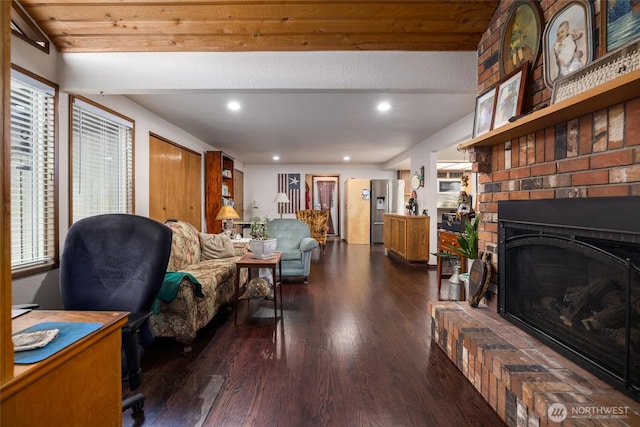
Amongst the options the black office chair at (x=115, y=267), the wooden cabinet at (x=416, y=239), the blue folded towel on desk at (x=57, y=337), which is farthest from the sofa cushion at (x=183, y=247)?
the wooden cabinet at (x=416, y=239)

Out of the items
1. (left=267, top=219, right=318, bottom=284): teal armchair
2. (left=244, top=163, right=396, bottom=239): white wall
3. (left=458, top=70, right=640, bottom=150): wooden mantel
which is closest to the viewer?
(left=458, top=70, right=640, bottom=150): wooden mantel

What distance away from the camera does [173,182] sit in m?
4.16

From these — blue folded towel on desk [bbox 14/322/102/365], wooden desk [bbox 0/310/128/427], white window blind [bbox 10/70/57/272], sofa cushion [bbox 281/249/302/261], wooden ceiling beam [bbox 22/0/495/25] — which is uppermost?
wooden ceiling beam [bbox 22/0/495/25]

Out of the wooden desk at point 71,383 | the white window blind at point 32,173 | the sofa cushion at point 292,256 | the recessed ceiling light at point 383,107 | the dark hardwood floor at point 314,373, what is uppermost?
the recessed ceiling light at point 383,107

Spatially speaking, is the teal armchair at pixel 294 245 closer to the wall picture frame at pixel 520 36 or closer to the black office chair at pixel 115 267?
the black office chair at pixel 115 267

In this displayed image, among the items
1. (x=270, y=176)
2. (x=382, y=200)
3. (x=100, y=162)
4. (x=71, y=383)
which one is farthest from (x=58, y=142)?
(x=382, y=200)

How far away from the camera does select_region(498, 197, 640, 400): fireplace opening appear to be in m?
1.23

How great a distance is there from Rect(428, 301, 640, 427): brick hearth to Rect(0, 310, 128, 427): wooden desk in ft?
5.40

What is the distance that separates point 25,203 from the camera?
2.12 metres

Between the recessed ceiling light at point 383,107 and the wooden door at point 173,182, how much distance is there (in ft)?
9.31

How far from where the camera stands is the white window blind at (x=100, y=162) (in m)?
2.57

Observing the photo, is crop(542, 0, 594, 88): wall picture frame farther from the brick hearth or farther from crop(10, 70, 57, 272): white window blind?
crop(10, 70, 57, 272): white window blind

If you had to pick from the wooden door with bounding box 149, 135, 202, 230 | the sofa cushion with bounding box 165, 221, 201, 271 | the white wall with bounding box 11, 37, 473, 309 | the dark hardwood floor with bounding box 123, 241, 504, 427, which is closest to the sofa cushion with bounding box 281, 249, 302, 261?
the dark hardwood floor with bounding box 123, 241, 504, 427

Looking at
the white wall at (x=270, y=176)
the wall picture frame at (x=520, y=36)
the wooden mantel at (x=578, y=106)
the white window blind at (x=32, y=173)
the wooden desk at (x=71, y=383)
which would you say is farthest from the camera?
the white wall at (x=270, y=176)
